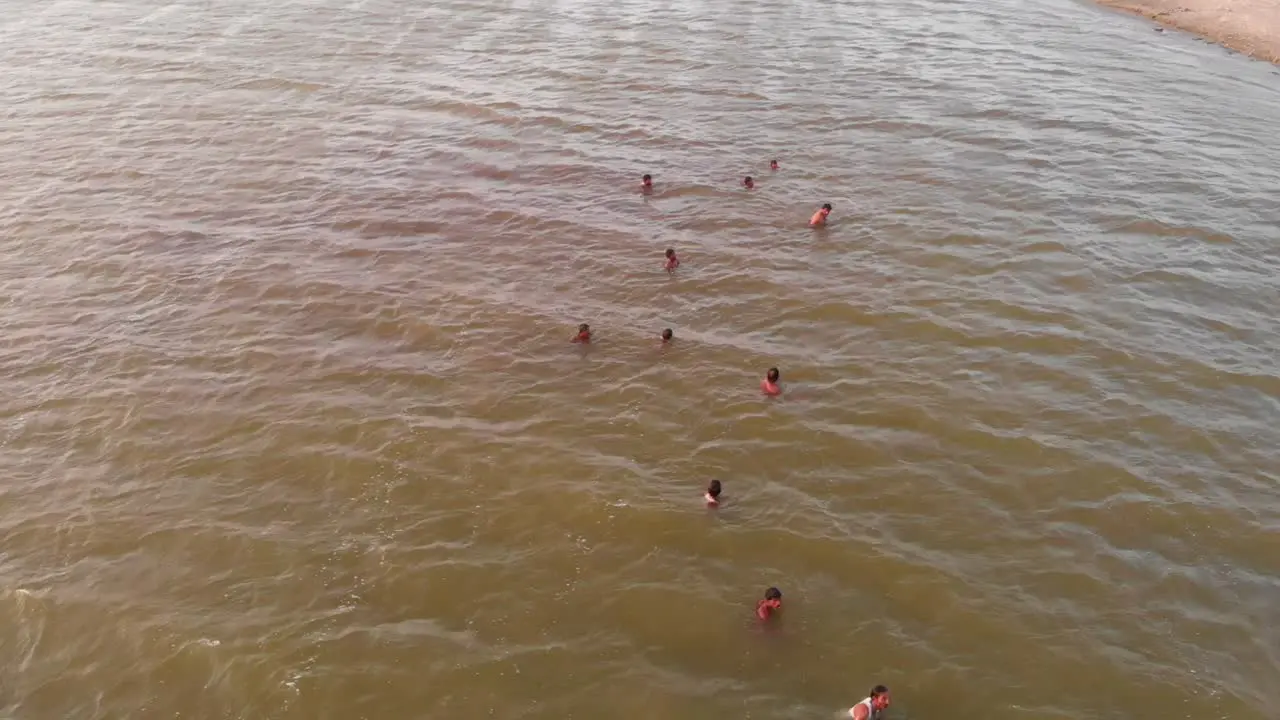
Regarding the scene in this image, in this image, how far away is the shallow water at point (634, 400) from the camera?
13.4m

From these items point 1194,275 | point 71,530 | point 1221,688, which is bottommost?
point 71,530

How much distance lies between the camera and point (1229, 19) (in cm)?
4122

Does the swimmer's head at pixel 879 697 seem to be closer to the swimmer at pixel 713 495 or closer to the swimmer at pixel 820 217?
the swimmer at pixel 713 495

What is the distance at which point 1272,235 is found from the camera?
80.5 ft

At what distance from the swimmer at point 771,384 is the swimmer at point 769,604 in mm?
5855

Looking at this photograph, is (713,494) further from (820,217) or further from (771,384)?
(820,217)

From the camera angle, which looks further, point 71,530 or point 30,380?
point 30,380

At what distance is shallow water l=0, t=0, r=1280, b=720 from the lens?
1338cm

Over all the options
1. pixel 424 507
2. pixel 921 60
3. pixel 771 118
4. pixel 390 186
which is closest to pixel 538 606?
pixel 424 507

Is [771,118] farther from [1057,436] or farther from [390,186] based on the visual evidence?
[1057,436]

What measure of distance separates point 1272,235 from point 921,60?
1823 cm

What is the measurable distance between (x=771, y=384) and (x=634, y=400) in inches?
125

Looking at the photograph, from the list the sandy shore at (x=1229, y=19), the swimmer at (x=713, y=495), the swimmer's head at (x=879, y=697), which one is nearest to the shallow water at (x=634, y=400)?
the swimmer at (x=713, y=495)

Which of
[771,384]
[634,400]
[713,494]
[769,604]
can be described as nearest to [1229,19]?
[771,384]
